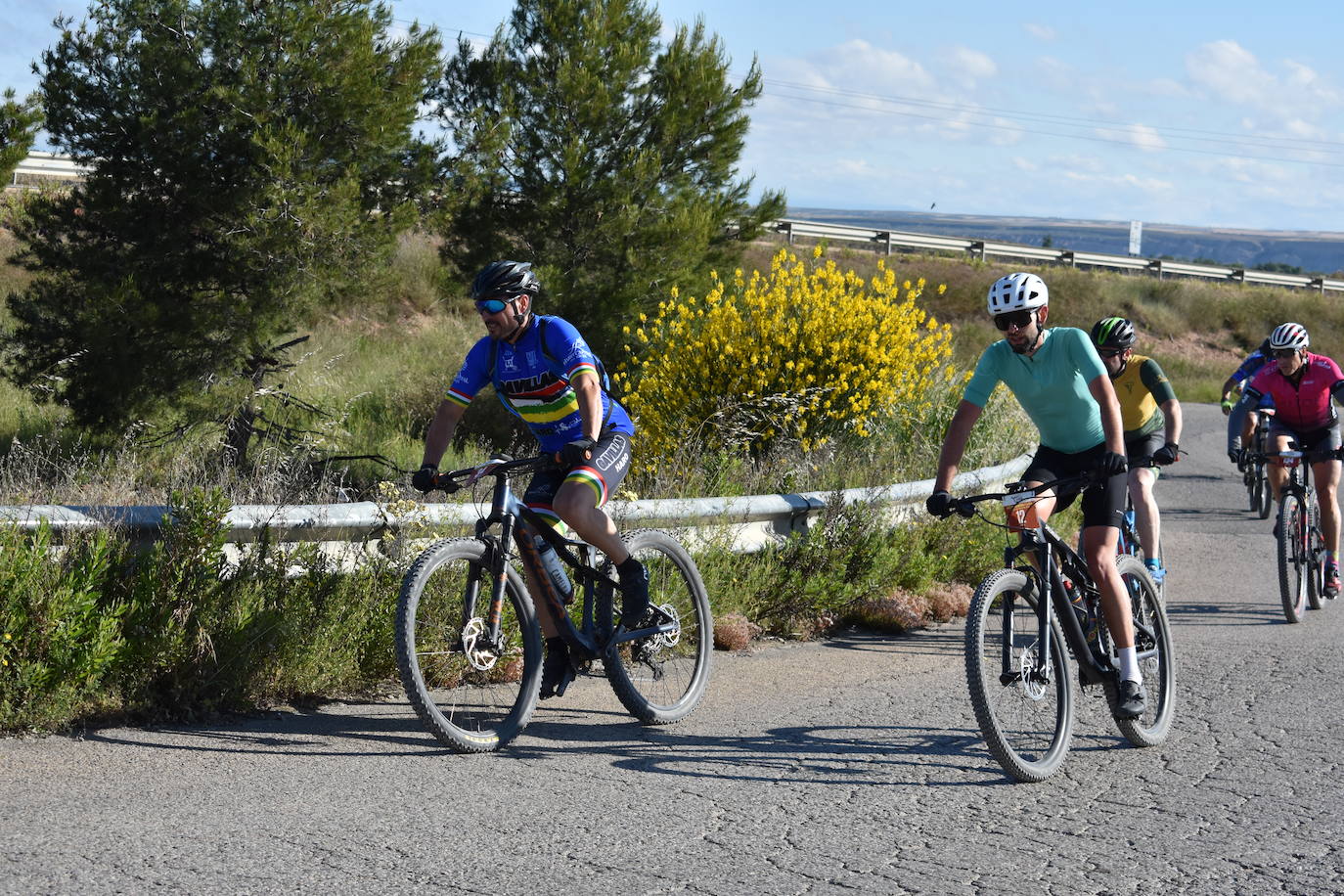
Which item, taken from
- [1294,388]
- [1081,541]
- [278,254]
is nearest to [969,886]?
[1081,541]

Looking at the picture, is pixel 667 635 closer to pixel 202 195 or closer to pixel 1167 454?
pixel 1167 454

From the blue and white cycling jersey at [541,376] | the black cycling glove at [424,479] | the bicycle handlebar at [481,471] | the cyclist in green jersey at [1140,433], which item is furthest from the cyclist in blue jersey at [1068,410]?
the cyclist in green jersey at [1140,433]

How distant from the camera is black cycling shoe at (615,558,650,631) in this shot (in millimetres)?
5973

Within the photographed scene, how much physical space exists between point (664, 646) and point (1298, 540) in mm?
5767

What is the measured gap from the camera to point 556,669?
5949 mm

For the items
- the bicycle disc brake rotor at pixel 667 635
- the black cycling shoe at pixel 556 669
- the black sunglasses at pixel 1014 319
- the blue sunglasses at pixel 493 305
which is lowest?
the black cycling shoe at pixel 556 669

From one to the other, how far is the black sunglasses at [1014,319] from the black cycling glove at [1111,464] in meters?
0.67

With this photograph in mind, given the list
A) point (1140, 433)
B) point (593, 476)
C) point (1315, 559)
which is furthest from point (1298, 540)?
point (593, 476)

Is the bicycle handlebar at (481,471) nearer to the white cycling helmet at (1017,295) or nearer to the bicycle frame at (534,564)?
the bicycle frame at (534,564)

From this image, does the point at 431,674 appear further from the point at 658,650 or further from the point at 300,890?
the point at 300,890

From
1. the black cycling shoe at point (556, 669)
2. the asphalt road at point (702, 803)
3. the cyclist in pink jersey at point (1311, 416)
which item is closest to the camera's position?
the asphalt road at point (702, 803)

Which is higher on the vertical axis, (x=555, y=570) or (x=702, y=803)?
(x=555, y=570)

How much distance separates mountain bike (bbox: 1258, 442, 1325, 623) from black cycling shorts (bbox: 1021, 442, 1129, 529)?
394 centimetres

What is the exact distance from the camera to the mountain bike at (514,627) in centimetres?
544
